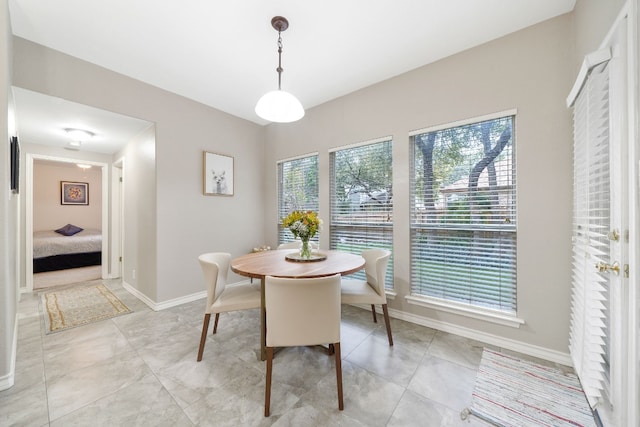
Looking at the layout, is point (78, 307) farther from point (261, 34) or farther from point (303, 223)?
point (261, 34)

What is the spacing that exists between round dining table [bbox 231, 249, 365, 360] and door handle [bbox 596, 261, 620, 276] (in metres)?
1.30

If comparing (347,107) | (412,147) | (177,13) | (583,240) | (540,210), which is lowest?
(583,240)

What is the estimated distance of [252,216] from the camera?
3.96 m

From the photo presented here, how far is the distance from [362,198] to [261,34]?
1.93m

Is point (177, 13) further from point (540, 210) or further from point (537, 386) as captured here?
point (537, 386)

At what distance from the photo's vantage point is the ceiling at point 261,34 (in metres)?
1.79

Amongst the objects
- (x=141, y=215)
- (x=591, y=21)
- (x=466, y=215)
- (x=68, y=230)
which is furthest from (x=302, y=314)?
(x=68, y=230)

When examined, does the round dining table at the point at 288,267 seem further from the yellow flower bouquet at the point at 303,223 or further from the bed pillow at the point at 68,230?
the bed pillow at the point at 68,230

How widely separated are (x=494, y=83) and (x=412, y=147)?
0.84m

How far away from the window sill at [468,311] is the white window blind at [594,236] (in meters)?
0.48

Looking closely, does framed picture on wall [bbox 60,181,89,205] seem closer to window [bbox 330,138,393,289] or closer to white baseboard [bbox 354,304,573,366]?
window [bbox 330,138,393,289]

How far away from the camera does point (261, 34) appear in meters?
2.05

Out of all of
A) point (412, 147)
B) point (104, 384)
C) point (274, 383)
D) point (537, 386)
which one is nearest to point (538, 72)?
point (412, 147)

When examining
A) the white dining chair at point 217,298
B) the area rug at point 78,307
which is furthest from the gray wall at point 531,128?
the area rug at point 78,307
